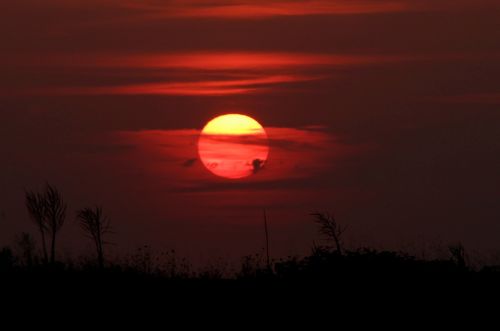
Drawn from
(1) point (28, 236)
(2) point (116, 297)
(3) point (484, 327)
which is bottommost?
(3) point (484, 327)

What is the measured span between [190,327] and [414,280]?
576 centimetres

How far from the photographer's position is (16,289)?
24891 millimetres

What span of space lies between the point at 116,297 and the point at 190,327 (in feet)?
8.25

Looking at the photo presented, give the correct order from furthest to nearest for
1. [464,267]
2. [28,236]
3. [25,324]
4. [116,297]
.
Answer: [28,236] < [464,267] < [116,297] < [25,324]

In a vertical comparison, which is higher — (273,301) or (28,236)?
(28,236)

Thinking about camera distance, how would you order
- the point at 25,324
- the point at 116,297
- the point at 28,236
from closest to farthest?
1. the point at 25,324
2. the point at 116,297
3. the point at 28,236

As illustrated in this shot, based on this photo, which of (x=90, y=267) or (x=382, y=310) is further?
(x=90, y=267)

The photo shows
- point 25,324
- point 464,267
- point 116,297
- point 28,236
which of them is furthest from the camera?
point 28,236

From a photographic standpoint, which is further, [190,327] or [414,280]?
[414,280]

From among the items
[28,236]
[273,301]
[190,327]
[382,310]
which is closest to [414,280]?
[382,310]

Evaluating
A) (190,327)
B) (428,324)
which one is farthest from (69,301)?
(428,324)

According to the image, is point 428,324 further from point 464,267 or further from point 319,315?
point 464,267

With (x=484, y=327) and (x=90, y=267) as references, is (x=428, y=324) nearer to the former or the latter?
(x=484, y=327)

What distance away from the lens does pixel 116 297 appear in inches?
960
